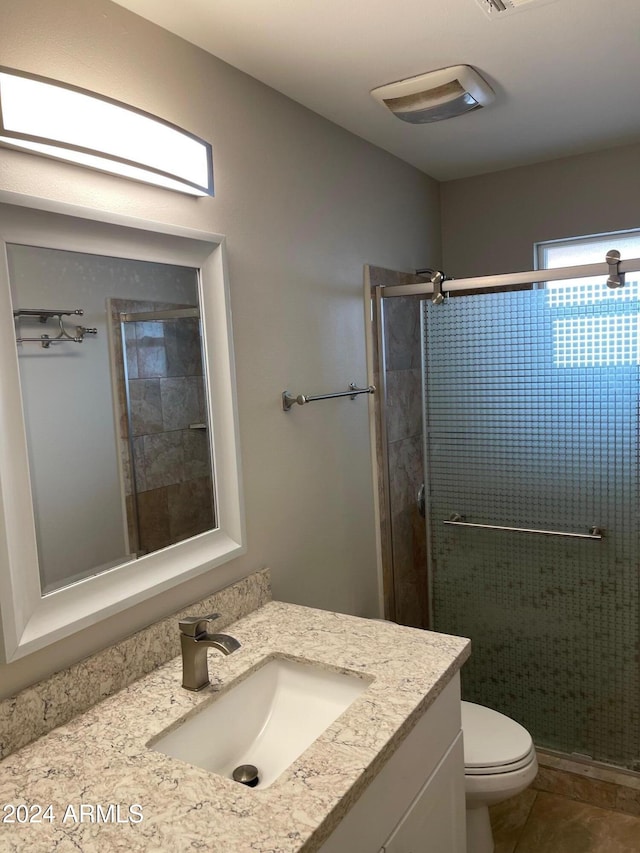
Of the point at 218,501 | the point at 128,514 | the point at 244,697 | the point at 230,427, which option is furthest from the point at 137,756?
the point at 230,427

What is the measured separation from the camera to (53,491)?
1.34 metres

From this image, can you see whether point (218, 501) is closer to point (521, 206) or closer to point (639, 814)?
point (639, 814)

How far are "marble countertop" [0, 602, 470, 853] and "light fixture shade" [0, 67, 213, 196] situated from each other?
1.13m

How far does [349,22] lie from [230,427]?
1052mm

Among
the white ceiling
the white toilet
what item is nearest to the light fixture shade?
the white ceiling

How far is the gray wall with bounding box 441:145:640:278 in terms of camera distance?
2.75 meters

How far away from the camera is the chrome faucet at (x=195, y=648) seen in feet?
4.60

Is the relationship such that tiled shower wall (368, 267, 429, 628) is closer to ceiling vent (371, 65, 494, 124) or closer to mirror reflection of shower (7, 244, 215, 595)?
ceiling vent (371, 65, 494, 124)

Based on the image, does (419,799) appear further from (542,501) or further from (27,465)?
(542,501)

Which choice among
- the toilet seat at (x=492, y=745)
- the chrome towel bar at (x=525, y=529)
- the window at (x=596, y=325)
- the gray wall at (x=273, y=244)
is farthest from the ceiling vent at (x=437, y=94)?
the toilet seat at (x=492, y=745)

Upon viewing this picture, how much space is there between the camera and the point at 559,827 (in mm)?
2170

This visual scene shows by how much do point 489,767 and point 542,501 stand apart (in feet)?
3.14

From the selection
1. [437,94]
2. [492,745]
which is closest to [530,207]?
[437,94]

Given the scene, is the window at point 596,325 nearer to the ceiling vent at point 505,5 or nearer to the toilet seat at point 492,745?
the ceiling vent at point 505,5
